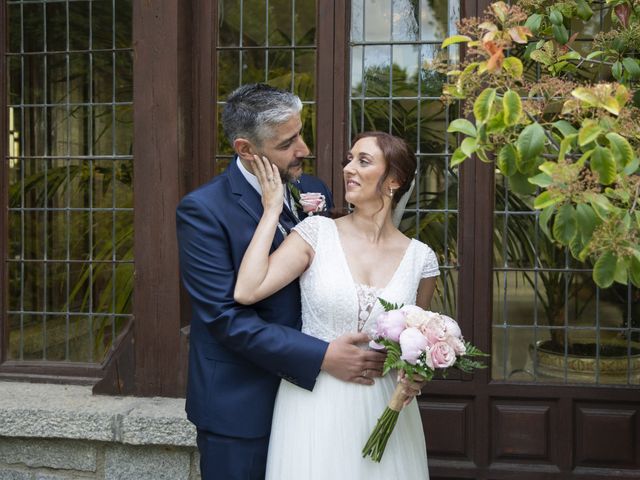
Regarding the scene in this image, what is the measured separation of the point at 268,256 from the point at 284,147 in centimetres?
42

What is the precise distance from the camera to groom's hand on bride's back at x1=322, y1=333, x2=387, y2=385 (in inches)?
106

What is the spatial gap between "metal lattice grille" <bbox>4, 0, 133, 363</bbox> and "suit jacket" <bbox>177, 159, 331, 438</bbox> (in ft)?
4.35

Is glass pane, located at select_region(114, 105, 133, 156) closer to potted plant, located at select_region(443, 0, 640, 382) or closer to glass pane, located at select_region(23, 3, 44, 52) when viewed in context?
glass pane, located at select_region(23, 3, 44, 52)

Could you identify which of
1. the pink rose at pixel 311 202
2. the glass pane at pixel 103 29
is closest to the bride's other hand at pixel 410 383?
the pink rose at pixel 311 202

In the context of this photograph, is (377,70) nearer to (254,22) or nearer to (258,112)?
(254,22)

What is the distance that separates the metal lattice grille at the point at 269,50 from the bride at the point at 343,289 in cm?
114

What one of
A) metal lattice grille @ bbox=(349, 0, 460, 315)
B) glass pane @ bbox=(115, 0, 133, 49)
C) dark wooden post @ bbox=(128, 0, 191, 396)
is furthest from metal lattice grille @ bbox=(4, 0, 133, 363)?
metal lattice grille @ bbox=(349, 0, 460, 315)

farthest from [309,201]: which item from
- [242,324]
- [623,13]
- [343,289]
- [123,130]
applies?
[123,130]

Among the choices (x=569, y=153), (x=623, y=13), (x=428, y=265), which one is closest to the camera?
(x=569, y=153)

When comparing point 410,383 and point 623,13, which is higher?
point 623,13

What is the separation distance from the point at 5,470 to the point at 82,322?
0.79 m

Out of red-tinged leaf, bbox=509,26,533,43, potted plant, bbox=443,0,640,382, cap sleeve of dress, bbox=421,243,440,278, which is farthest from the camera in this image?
cap sleeve of dress, bbox=421,243,440,278

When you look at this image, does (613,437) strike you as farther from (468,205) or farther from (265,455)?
(265,455)

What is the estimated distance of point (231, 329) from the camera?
268cm
